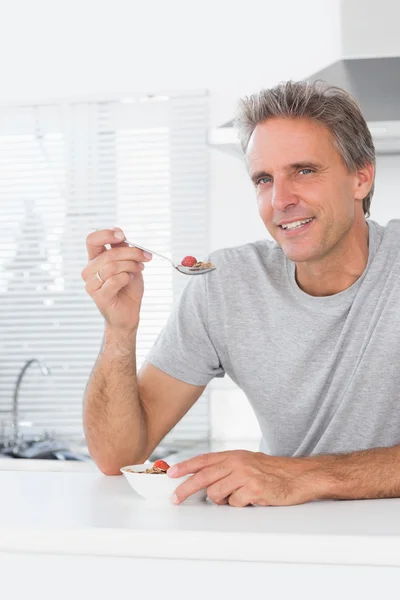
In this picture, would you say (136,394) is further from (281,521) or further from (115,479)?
(281,521)

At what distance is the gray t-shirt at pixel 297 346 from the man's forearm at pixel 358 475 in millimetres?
261

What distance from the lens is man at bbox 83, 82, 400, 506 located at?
173 centimetres

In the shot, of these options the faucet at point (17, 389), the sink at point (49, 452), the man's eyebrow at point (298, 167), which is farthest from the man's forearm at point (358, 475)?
the faucet at point (17, 389)

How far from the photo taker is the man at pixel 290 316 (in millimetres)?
1728

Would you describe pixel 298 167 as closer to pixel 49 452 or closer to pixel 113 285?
pixel 113 285

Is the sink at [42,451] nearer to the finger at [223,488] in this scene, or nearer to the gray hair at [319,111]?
the gray hair at [319,111]

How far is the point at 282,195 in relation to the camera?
174 centimetres

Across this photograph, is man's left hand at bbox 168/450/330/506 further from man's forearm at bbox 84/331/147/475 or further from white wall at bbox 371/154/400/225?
white wall at bbox 371/154/400/225

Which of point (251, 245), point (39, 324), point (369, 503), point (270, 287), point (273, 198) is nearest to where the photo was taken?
point (369, 503)

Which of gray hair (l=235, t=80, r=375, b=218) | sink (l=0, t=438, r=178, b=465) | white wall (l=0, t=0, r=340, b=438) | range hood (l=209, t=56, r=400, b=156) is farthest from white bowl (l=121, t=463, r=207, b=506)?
white wall (l=0, t=0, r=340, b=438)

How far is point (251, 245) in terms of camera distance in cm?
200
